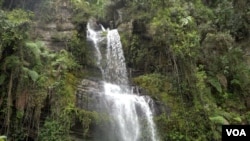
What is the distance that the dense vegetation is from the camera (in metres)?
10.4

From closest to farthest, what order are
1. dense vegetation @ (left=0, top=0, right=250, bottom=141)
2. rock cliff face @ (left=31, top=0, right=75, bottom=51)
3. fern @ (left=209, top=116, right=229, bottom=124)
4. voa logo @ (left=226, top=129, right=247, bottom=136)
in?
voa logo @ (left=226, top=129, right=247, bottom=136)
dense vegetation @ (left=0, top=0, right=250, bottom=141)
fern @ (left=209, top=116, right=229, bottom=124)
rock cliff face @ (left=31, top=0, right=75, bottom=51)

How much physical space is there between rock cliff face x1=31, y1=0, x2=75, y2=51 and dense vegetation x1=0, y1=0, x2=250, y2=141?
4.0 inches

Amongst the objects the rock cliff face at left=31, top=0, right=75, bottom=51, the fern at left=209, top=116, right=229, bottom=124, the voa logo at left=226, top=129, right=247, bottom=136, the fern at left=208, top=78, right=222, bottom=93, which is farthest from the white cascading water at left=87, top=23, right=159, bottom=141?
the fern at left=208, top=78, right=222, bottom=93

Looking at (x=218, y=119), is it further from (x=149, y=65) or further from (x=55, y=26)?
(x=55, y=26)

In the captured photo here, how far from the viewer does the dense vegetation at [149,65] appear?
10.4 m

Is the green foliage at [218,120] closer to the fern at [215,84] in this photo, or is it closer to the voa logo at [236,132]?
the fern at [215,84]

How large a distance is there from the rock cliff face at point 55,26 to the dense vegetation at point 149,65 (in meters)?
0.10

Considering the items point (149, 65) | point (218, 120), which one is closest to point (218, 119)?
point (218, 120)

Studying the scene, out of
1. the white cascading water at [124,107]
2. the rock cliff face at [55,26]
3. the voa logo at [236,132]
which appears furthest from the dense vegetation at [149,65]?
the voa logo at [236,132]

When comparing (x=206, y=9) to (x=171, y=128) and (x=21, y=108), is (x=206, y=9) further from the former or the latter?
(x=21, y=108)

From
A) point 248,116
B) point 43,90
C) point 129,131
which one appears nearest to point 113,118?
point 129,131

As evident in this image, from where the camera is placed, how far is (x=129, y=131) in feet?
37.4

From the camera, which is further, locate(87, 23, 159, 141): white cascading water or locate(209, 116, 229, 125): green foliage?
locate(209, 116, 229, 125): green foliage

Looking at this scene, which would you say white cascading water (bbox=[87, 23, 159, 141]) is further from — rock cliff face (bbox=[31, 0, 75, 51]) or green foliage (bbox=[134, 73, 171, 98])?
rock cliff face (bbox=[31, 0, 75, 51])
